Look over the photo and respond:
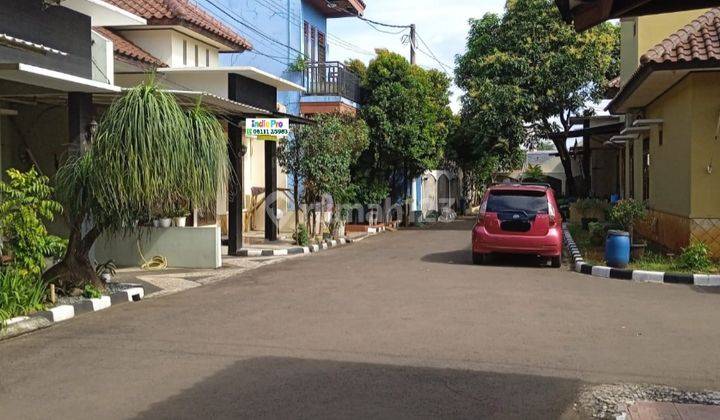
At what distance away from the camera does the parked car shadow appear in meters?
15.7

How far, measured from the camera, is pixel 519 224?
1487cm

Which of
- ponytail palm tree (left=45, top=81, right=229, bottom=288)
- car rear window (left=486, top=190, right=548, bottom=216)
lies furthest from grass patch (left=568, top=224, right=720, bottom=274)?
ponytail palm tree (left=45, top=81, right=229, bottom=288)

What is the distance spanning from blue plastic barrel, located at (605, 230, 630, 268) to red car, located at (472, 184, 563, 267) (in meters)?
→ 1.06

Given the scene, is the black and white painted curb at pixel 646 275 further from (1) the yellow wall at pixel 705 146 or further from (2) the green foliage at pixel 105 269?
(2) the green foliage at pixel 105 269

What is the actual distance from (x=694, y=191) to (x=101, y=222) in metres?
11.0

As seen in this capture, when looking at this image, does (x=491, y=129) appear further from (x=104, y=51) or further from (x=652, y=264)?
(x=104, y=51)

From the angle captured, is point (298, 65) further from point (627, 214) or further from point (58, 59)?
point (58, 59)

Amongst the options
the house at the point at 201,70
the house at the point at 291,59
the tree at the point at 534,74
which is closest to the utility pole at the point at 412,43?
the tree at the point at 534,74

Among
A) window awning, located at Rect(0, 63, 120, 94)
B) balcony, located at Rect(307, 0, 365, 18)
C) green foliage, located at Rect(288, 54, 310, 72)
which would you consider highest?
balcony, located at Rect(307, 0, 365, 18)

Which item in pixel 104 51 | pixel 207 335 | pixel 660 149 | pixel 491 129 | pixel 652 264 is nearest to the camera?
pixel 207 335

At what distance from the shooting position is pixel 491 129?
29.8 metres

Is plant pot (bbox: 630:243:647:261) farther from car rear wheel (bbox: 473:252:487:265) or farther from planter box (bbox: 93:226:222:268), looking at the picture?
planter box (bbox: 93:226:222:268)

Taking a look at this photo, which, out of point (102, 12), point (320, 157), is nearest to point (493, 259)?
point (320, 157)

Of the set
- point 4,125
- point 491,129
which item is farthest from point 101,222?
point 491,129
